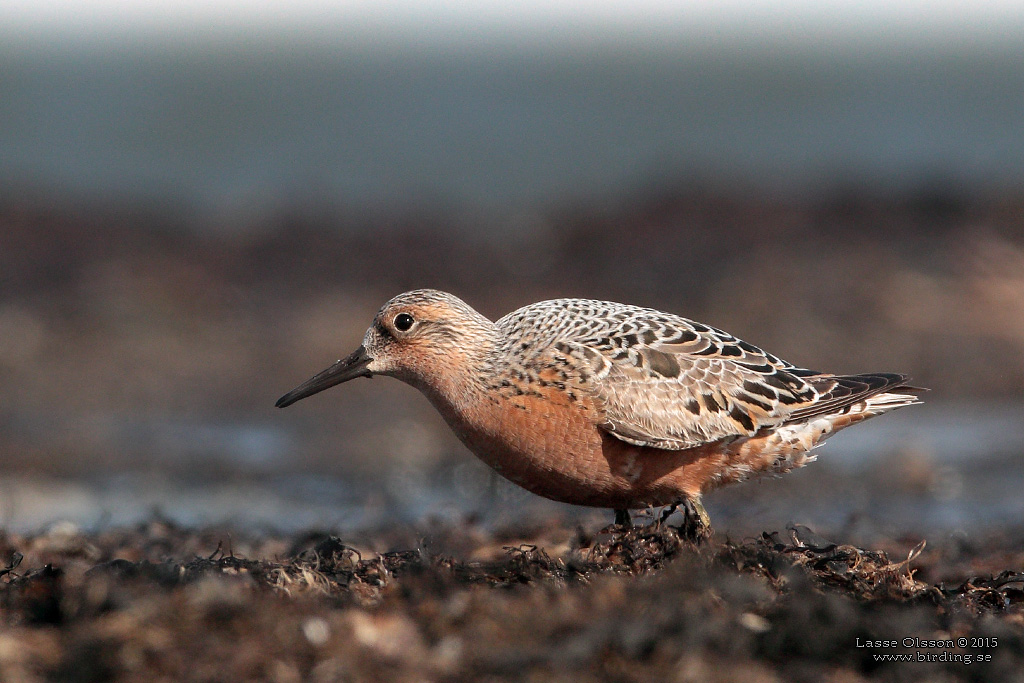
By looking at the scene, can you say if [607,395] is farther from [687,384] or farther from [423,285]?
[423,285]

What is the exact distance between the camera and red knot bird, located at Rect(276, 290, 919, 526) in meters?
6.56

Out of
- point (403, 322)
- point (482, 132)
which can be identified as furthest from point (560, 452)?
point (482, 132)

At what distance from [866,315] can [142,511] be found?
10140 mm

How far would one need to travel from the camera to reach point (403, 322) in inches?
276

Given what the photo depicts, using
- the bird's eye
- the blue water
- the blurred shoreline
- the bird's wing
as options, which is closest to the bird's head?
the bird's eye

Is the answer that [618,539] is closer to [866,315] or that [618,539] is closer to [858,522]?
[858,522]

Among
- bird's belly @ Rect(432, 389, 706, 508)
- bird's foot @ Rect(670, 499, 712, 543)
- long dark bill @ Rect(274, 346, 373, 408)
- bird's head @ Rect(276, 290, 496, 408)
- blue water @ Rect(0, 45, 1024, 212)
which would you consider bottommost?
bird's foot @ Rect(670, 499, 712, 543)

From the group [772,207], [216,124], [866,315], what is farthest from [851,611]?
[216,124]

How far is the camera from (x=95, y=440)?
12867mm

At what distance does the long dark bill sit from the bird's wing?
1140mm

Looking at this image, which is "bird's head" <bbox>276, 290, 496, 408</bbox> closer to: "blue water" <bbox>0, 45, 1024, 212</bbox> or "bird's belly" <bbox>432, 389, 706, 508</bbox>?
"bird's belly" <bbox>432, 389, 706, 508</bbox>

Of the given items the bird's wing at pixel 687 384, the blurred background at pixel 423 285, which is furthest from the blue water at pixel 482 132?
the bird's wing at pixel 687 384

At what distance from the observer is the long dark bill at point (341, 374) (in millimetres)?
7125

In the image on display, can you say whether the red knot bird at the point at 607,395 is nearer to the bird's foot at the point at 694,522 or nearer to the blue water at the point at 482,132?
the bird's foot at the point at 694,522
